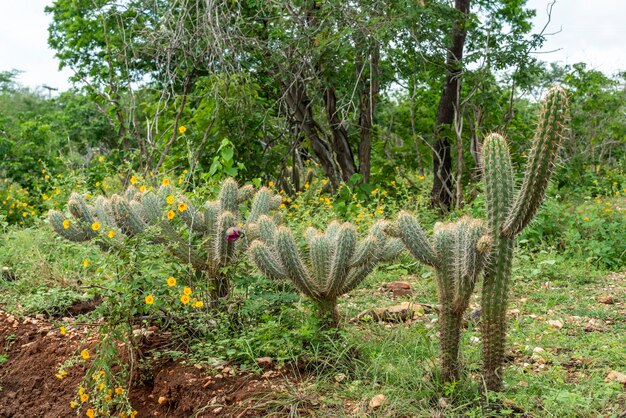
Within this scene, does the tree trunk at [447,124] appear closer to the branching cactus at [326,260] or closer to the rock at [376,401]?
the branching cactus at [326,260]

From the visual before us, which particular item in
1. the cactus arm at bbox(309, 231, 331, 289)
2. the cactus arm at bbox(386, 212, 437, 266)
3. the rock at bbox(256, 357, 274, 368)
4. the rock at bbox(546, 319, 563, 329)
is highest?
the cactus arm at bbox(386, 212, 437, 266)

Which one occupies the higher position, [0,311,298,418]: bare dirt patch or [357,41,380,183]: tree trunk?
[357,41,380,183]: tree trunk

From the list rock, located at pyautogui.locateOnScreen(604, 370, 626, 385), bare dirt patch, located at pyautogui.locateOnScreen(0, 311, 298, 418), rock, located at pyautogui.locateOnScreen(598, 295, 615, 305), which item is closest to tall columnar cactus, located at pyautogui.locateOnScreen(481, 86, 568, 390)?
rock, located at pyautogui.locateOnScreen(604, 370, 626, 385)

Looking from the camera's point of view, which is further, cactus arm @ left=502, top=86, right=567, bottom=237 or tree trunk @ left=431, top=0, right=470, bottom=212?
tree trunk @ left=431, top=0, right=470, bottom=212

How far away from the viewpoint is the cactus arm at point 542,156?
8.56 ft

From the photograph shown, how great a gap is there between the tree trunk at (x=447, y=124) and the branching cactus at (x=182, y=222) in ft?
15.0

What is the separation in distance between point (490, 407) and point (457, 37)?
234 inches

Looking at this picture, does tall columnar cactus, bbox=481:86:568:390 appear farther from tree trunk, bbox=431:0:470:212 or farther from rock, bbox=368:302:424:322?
tree trunk, bbox=431:0:470:212

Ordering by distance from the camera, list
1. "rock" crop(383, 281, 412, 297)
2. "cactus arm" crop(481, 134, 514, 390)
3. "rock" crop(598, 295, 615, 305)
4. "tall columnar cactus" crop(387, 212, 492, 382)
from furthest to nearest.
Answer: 1. "rock" crop(383, 281, 412, 297)
2. "rock" crop(598, 295, 615, 305)
3. "tall columnar cactus" crop(387, 212, 492, 382)
4. "cactus arm" crop(481, 134, 514, 390)

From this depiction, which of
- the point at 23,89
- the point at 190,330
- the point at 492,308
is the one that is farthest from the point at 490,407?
the point at 23,89

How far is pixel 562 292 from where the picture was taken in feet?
16.3

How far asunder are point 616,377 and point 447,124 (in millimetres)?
5278

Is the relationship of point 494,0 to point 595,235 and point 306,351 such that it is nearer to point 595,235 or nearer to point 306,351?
point 595,235

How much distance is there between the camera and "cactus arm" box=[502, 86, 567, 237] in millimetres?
2609
